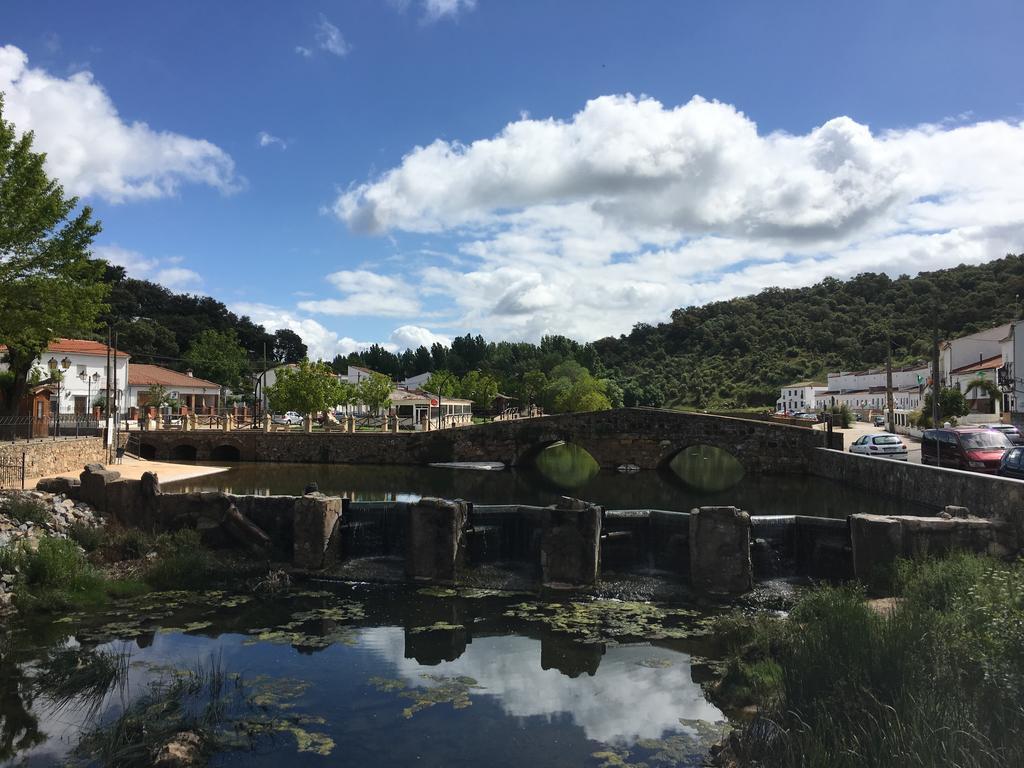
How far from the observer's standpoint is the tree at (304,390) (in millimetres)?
51031

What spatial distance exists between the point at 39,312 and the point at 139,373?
4388 centimetres

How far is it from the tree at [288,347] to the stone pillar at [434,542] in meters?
103

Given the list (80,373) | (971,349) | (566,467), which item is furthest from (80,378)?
(971,349)

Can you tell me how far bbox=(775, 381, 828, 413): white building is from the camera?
8594 cm

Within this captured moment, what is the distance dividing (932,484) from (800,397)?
230 feet

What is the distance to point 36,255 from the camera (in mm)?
20797

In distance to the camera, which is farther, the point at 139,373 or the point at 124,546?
the point at 139,373

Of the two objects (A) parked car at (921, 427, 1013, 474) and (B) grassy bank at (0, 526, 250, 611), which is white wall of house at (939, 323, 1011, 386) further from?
(B) grassy bank at (0, 526, 250, 611)

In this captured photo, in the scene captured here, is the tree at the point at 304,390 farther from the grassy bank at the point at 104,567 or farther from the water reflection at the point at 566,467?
the grassy bank at the point at 104,567

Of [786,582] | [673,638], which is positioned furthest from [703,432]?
[673,638]

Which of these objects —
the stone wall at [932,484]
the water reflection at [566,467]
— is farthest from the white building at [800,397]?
the stone wall at [932,484]

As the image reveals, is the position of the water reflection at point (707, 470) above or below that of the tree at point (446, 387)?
below

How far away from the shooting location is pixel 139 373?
61.0m

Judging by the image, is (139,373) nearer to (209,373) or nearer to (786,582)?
(209,373)
